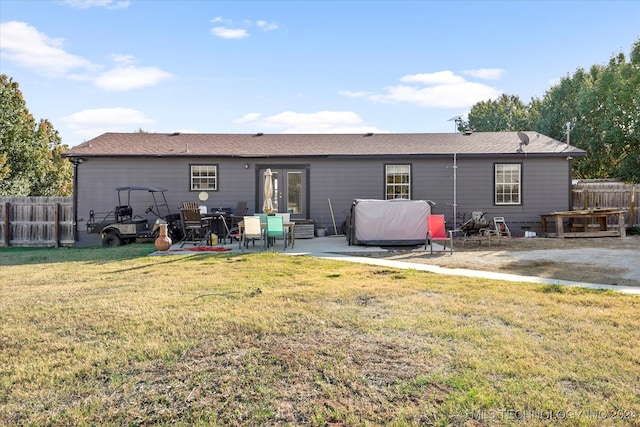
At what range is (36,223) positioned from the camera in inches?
546

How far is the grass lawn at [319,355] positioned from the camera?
254 centimetres

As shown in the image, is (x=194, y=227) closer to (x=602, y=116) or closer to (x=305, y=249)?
(x=305, y=249)

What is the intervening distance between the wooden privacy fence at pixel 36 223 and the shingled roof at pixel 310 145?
211 cm

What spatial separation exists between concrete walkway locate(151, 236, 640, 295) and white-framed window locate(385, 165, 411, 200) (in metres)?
2.56

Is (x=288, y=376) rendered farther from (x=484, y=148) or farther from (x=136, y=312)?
Result: (x=484, y=148)

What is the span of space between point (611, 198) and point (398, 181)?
26.1 feet

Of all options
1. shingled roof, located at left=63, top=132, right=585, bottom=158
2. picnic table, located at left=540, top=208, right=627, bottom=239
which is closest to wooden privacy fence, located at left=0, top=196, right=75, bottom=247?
shingled roof, located at left=63, top=132, right=585, bottom=158

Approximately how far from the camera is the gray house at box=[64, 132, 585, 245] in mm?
14031

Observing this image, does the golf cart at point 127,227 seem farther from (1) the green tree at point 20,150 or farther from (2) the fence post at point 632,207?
(2) the fence post at point 632,207

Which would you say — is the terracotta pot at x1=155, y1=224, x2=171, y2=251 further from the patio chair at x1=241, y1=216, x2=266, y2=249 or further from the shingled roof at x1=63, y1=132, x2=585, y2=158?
the shingled roof at x1=63, y1=132, x2=585, y2=158

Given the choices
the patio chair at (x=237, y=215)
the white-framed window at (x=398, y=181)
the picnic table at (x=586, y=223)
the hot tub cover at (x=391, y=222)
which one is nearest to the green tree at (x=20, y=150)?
the patio chair at (x=237, y=215)

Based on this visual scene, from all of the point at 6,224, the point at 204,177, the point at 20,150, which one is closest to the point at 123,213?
the point at 204,177

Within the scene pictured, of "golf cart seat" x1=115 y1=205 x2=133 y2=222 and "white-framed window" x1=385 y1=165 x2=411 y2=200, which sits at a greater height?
"white-framed window" x1=385 y1=165 x2=411 y2=200

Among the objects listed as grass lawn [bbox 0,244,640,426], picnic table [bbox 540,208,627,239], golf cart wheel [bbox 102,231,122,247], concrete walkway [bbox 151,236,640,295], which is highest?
picnic table [bbox 540,208,627,239]
